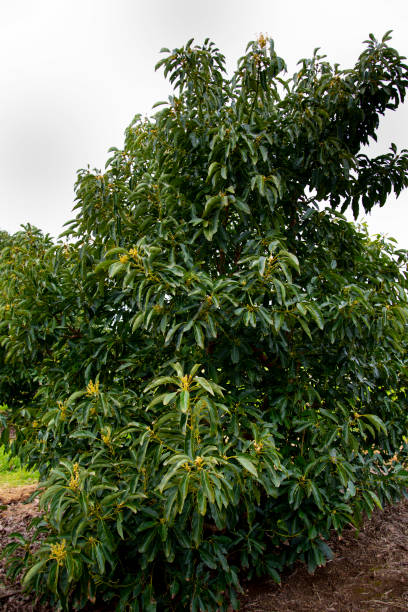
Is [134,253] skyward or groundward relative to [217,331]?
skyward

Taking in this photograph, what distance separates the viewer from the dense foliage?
7.34ft

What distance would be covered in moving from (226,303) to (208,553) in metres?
1.32

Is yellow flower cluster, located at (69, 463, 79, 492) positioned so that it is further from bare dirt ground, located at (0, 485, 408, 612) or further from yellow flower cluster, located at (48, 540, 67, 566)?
bare dirt ground, located at (0, 485, 408, 612)

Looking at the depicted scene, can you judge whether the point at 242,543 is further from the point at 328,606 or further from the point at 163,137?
the point at 163,137

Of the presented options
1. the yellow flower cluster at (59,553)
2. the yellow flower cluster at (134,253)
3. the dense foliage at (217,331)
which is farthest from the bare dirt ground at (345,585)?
the yellow flower cluster at (134,253)

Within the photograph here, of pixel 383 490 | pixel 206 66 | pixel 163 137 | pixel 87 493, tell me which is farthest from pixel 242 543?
pixel 206 66

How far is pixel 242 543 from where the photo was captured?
115 inches

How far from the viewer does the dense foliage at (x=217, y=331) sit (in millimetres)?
2236

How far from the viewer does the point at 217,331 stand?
2.61 meters

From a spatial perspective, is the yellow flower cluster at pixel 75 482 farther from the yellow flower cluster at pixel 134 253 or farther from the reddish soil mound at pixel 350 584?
the reddish soil mound at pixel 350 584

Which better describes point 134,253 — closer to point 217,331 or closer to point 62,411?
point 217,331

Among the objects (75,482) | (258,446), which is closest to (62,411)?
(75,482)

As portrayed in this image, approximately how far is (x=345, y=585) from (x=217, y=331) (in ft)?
6.21

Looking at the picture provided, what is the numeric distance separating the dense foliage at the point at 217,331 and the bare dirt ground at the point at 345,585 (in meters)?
0.20
